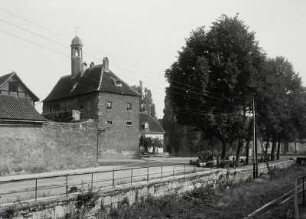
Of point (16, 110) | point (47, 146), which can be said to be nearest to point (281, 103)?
point (47, 146)

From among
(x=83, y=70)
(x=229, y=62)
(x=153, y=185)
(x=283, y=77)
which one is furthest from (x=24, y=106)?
(x=283, y=77)

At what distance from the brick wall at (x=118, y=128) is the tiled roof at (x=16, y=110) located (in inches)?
734

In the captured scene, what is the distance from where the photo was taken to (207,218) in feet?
58.3

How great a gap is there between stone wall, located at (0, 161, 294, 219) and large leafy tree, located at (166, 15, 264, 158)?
7912mm

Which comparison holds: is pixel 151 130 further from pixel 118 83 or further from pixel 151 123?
pixel 118 83

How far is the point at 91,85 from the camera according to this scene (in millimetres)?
48656

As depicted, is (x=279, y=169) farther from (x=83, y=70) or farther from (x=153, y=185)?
(x=83, y=70)

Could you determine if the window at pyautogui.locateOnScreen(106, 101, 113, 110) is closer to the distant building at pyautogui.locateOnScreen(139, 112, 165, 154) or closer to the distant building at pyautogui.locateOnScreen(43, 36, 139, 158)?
the distant building at pyautogui.locateOnScreen(43, 36, 139, 158)

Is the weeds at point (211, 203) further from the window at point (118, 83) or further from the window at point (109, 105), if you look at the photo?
the window at point (118, 83)

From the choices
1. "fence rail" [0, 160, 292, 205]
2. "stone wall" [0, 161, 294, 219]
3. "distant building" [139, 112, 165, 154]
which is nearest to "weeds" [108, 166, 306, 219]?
"stone wall" [0, 161, 294, 219]

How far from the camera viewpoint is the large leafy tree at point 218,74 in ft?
119

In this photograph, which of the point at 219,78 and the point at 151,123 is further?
the point at 151,123

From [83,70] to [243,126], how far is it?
1021 inches

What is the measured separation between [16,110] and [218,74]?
778 inches
